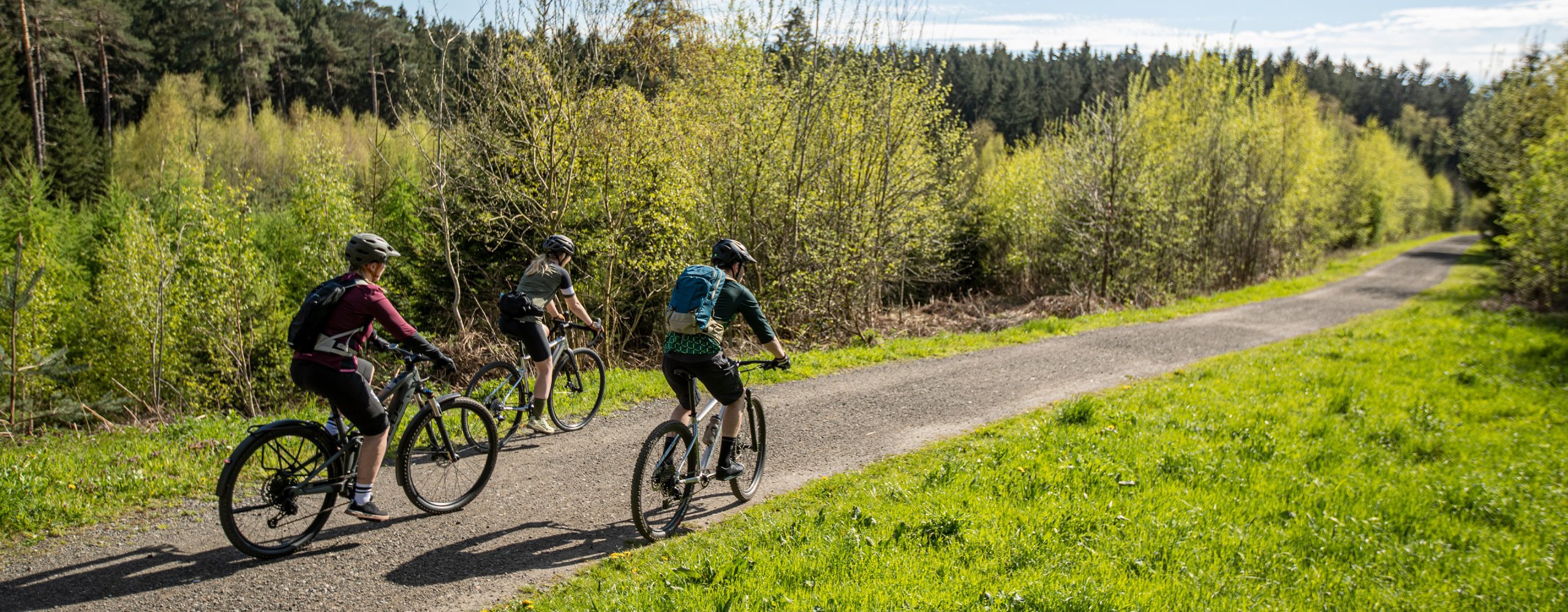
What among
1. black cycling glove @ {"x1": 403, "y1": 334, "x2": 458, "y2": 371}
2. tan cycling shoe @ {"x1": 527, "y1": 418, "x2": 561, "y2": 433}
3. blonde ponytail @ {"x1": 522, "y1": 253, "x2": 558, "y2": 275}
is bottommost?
tan cycling shoe @ {"x1": 527, "y1": 418, "x2": 561, "y2": 433}

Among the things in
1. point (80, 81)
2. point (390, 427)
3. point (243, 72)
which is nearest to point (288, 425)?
point (390, 427)

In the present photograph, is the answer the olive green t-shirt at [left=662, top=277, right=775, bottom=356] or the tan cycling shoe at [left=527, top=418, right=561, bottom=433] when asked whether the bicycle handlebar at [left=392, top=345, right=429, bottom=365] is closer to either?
the olive green t-shirt at [left=662, top=277, right=775, bottom=356]

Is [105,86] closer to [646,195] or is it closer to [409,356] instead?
[646,195]

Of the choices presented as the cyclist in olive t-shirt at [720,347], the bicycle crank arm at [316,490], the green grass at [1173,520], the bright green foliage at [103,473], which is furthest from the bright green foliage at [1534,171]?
the bright green foliage at [103,473]

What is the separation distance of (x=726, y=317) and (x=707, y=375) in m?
0.44

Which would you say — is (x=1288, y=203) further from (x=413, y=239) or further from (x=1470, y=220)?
(x=1470, y=220)

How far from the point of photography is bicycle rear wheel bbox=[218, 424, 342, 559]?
509cm

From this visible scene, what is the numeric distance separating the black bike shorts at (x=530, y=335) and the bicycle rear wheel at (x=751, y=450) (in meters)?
2.22

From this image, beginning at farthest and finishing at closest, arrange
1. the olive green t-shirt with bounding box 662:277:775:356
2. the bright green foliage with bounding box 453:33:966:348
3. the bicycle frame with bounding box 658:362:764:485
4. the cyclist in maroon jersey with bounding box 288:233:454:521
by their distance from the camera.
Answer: the bright green foliage with bounding box 453:33:966:348
the bicycle frame with bounding box 658:362:764:485
the olive green t-shirt with bounding box 662:277:775:356
the cyclist in maroon jersey with bounding box 288:233:454:521

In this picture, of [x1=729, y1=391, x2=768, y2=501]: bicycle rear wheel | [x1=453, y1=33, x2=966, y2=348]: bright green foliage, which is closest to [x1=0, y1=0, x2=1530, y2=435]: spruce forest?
[x1=453, y1=33, x2=966, y2=348]: bright green foliage

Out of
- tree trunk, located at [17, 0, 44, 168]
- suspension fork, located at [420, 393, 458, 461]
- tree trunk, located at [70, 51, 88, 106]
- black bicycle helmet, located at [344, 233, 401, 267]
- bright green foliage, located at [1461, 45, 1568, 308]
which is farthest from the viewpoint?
tree trunk, located at [70, 51, 88, 106]

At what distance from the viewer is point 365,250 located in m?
5.34

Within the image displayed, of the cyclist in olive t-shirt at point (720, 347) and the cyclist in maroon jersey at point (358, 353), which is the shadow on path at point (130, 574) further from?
the cyclist in olive t-shirt at point (720, 347)

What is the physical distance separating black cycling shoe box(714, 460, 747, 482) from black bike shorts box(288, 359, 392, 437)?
2374 mm
